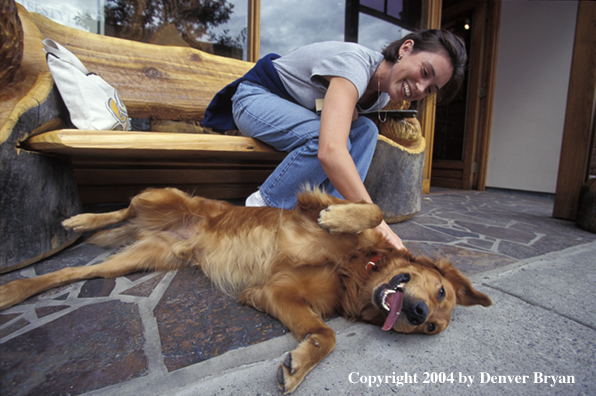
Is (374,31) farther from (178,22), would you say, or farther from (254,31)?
(178,22)

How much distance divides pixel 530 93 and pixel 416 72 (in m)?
5.53

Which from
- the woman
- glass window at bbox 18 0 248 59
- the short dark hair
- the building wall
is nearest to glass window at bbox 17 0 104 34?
glass window at bbox 18 0 248 59

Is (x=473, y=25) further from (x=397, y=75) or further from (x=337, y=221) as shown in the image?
(x=337, y=221)

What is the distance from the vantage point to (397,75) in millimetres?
1873

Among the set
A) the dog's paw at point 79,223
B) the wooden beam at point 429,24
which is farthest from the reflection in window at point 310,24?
the dog's paw at point 79,223

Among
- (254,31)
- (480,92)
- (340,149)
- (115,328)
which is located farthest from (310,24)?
(115,328)

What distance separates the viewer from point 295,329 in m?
1.18

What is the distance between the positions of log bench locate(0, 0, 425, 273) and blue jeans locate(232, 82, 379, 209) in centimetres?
15

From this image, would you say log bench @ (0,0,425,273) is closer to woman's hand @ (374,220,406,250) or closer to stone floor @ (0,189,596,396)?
stone floor @ (0,189,596,396)

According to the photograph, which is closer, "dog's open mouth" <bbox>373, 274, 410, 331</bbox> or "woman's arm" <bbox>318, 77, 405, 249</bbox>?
"dog's open mouth" <bbox>373, 274, 410, 331</bbox>

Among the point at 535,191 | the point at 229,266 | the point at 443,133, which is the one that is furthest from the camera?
the point at 443,133

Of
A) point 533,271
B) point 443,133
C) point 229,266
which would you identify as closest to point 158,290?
point 229,266

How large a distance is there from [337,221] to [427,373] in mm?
642

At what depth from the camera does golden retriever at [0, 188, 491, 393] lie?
123cm
